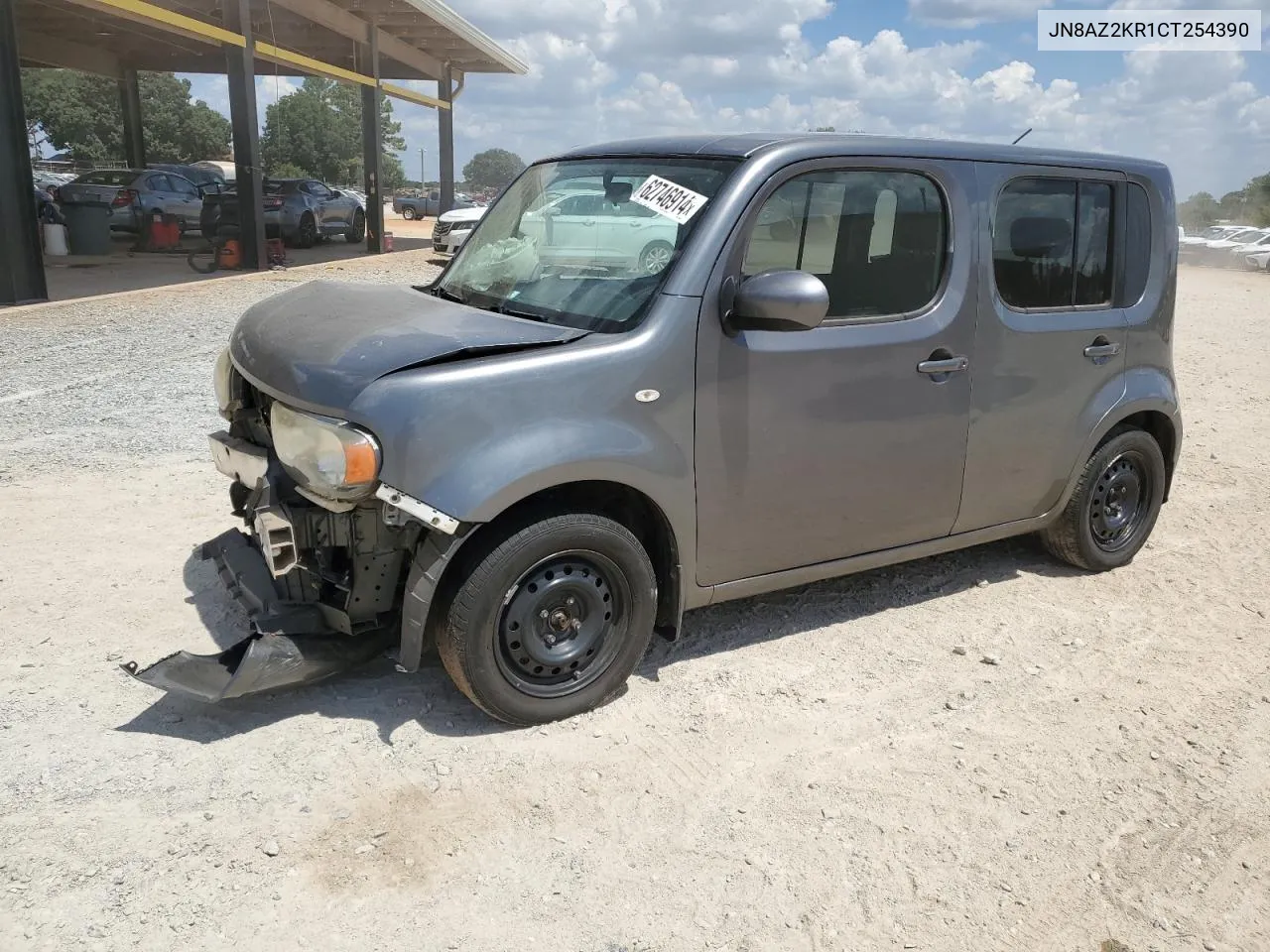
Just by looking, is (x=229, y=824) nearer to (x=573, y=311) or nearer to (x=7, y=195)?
(x=573, y=311)

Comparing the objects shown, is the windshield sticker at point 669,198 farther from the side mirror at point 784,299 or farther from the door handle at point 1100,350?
the door handle at point 1100,350

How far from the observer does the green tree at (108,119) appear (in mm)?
63750

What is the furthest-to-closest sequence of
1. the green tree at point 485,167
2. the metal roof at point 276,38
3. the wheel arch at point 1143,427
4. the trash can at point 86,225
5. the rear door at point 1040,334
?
1. the green tree at point 485,167
2. the trash can at point 86,225
3. the metal roof at point 276,38
4. the wheel arch at point 1143,427
5. the rear door at point 1040,334

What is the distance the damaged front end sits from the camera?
3.23 metres

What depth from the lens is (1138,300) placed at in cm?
486

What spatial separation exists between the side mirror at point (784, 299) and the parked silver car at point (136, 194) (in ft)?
69.7

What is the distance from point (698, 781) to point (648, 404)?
1.24 meters

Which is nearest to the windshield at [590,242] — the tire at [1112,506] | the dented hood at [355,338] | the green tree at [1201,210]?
the dented hood at [355,338]

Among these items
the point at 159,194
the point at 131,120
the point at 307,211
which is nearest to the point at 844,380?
the point at 159,194

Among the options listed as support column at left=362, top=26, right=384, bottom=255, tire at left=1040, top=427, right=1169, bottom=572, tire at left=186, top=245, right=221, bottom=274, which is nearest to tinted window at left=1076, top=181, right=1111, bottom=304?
tire at left=1040, top=427, right=1169, bottom=572

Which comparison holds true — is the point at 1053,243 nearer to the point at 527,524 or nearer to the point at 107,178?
the point at 527,524

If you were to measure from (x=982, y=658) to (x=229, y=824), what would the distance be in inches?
114

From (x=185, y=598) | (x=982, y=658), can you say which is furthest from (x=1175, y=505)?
(x=185, y=598)

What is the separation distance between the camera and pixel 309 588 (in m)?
3.52
